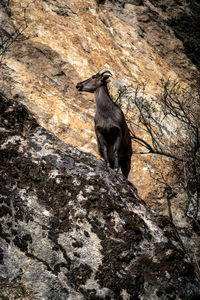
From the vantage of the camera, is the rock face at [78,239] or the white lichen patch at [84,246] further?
the white lichen patch at [84,246]

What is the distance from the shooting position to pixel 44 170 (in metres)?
4.11

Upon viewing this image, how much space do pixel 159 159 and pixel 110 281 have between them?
420cm

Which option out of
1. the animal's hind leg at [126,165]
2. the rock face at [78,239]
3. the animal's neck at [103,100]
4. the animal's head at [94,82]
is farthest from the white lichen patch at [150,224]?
the animal's head at [94,82]

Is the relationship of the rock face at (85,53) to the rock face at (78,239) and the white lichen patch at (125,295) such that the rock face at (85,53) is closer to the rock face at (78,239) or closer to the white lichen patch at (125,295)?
the rock face at (78,239)

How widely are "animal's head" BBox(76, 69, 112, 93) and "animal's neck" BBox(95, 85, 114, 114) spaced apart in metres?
0.11

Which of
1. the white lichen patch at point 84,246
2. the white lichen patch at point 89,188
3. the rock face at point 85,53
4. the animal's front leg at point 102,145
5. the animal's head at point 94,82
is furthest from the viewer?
the animal's head at point 94,82

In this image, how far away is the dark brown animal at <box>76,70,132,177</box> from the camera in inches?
248

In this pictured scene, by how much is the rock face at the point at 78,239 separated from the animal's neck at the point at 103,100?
278 centimetres

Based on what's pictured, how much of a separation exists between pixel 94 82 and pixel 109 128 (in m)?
1.55

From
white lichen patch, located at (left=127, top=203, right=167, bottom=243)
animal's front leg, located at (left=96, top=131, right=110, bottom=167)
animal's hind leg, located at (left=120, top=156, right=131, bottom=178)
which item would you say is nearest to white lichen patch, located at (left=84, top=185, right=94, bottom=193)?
white lichen patch, located at (left=127, top=203, right=167, bottom=243)

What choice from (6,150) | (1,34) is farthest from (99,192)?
(1,34)

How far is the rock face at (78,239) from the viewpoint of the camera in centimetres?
333

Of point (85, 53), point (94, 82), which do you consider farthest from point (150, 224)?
point (85, 53)

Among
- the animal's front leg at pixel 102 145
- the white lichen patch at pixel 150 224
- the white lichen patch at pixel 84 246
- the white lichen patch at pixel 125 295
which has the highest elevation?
the animal's front leg at pixel 102 145
